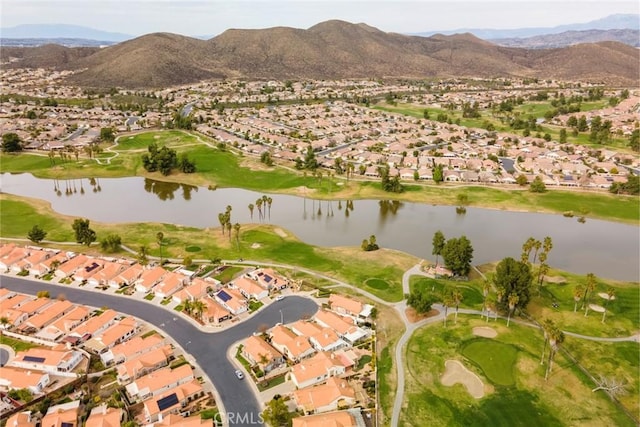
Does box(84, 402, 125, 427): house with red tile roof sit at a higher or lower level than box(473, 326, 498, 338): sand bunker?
lower

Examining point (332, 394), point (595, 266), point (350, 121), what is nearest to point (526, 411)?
point (332, 394)

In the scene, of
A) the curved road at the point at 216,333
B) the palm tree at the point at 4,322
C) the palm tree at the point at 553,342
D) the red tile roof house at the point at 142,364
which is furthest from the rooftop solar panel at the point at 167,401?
the palm tree at the point at 553,342

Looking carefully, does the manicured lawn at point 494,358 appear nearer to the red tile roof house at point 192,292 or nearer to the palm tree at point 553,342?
the palm tree at point 553,342

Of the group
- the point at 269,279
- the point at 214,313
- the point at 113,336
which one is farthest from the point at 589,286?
the point at 113,336

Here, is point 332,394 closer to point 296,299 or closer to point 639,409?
point 296,299

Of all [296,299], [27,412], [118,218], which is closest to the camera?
[27,412]

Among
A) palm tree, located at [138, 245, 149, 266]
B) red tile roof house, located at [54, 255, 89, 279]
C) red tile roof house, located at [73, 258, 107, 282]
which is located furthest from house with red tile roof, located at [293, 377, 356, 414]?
red tile roof house, located at [54, 255, 89, 279]

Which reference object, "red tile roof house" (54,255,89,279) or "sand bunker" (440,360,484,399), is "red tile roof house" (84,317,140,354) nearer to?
"red tile roof house" (54,255,89,279)
